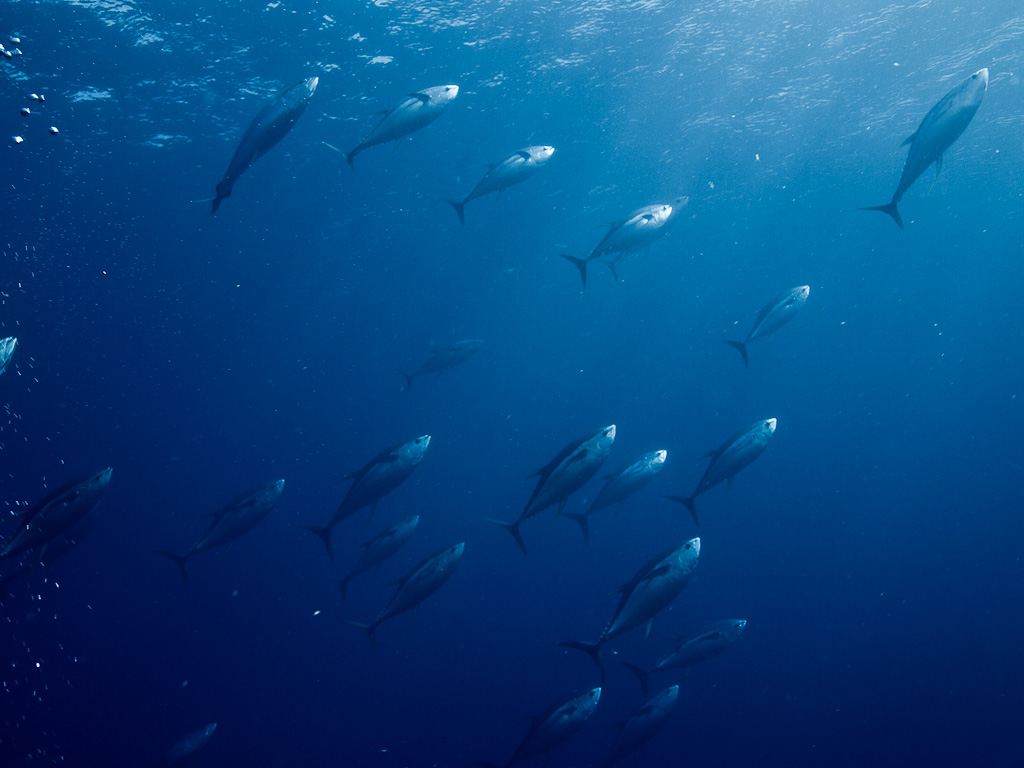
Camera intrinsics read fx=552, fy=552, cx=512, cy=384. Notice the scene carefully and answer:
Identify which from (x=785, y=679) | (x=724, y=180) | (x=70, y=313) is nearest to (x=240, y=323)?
(x=70, y=313)

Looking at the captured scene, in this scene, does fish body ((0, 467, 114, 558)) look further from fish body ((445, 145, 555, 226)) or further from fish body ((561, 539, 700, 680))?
fish body ((445, 145, 555, 226))

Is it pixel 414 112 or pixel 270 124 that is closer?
pixel 270 124

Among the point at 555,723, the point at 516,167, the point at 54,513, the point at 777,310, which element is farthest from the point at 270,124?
the point at 777,310

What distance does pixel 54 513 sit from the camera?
519cm

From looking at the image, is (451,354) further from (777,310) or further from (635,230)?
(777,310)

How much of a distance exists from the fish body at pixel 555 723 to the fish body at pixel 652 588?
1536mm

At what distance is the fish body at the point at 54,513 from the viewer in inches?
202

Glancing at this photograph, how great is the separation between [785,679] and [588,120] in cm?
2196

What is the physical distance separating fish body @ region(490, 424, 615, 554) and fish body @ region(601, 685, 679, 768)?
4.04 m

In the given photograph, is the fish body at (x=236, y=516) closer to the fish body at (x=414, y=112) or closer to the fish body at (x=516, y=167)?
the fish body at (x=414, y=112)

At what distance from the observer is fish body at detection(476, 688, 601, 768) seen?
635 centimetres

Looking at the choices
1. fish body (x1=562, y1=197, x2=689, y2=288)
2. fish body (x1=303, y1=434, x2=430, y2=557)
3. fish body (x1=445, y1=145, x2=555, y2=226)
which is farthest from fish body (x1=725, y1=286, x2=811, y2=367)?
fish body (x1=303, y1=434, x2=430, y2=557)

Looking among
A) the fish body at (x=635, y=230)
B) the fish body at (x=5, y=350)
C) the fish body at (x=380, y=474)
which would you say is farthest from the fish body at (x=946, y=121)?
the fish body at (x=5, y=350)

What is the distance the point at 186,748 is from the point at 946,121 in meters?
12.5
